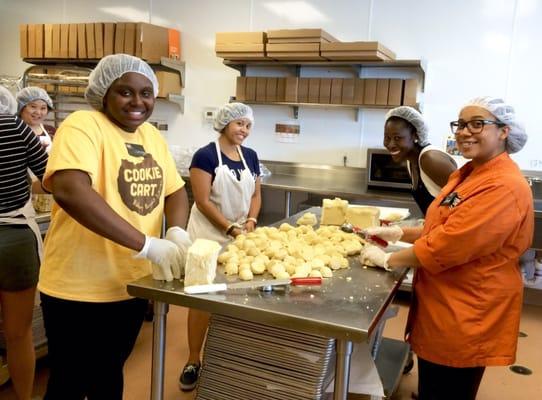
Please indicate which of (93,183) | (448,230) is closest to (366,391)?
(448,230)

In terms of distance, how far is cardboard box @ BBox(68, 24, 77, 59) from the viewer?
16.2ft

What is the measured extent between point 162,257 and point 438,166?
47.1 inches

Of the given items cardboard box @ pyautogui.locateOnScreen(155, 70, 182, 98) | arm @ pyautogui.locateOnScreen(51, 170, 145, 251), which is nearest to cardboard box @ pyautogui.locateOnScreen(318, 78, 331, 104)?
cardboard box @ pyautogui.locateOnScreen(155, 70, 182, 98)

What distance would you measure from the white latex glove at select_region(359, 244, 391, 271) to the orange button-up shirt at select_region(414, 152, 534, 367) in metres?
0.14

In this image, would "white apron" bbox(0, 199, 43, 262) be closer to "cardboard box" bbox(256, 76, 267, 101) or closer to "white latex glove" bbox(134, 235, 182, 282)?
"white latex glove" bbox(134, 235, 182, 282)

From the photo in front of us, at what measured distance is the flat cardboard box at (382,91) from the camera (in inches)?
156

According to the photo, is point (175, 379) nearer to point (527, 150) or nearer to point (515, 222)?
point (515, 222)

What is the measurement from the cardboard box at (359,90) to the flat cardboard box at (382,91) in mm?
129

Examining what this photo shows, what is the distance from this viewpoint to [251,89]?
4.45 metres

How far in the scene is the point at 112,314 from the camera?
1.47 m

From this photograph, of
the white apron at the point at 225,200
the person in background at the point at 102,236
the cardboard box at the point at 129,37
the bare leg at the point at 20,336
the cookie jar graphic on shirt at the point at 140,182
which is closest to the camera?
the person in background at the point at 102,236

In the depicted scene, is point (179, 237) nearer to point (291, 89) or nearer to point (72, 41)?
point (291, 89)

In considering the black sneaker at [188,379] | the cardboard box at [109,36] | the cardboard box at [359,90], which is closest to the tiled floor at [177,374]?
the black sneaker at [188,379]

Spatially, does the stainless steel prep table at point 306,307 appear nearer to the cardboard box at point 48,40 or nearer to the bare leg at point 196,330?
the bare leg at point 196,330
